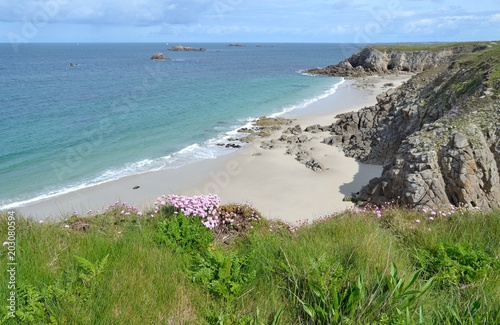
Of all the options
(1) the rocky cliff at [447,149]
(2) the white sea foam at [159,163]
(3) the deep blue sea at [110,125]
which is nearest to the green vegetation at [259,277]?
(1) the rocky cliff at [447,149]

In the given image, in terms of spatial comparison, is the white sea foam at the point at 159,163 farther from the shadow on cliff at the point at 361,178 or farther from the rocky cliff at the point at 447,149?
the rocky cliff at the point at 447,149

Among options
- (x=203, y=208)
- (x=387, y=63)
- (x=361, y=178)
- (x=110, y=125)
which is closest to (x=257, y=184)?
(x=361, y=178)

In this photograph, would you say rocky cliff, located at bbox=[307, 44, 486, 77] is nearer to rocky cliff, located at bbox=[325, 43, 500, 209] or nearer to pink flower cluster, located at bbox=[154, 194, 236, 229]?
rocky cliff, located at bbox=[325, 43, 500, 209]

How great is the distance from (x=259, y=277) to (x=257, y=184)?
A: 14.2 metres

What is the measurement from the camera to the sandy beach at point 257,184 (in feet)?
52.4

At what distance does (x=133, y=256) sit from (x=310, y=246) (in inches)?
86.1

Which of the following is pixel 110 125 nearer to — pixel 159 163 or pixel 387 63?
pixel 159 163

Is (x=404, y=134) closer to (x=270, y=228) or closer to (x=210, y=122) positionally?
(x=270, y=228)

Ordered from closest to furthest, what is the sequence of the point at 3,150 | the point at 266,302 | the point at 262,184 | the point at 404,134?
the point at 266,302
the point at 262,184
the point at 404,134
the point at 3,150

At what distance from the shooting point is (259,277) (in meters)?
4.53

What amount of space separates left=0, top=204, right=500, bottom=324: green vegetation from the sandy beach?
333 inches

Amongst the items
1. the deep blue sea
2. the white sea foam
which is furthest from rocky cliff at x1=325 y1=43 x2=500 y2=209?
the deep blue sea

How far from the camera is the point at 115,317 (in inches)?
143

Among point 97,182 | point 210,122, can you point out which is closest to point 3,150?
point 97,182
